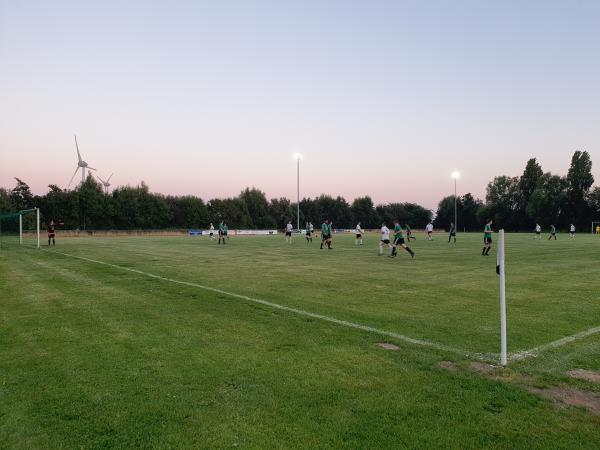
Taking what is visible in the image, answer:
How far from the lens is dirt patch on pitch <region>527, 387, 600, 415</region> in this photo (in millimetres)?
4582

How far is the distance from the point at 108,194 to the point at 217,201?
85.8 feet

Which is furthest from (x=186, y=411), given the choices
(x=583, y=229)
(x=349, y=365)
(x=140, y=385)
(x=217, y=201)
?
(x=583, y=229)

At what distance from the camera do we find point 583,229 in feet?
356

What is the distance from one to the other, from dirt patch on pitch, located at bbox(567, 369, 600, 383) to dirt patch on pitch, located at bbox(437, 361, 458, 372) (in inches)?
53.3

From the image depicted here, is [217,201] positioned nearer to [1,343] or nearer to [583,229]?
[583,229]

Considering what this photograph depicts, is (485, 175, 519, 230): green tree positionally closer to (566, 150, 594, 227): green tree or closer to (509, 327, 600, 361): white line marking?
(566, 150, 594, 227): green tree

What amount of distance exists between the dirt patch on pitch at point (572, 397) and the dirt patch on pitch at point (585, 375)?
481 millimetres

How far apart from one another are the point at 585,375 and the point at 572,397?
0.89 m

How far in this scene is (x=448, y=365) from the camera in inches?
229

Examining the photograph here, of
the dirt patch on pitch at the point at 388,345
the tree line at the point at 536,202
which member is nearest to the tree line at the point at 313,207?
the tree line at the point at 536,202

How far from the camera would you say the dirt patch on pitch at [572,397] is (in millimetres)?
4582

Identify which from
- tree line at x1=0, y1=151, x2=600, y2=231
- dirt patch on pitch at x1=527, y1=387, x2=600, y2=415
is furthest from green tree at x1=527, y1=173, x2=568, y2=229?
dirt patch on pitch at x1=527, y1=387, x2=600, y2=415

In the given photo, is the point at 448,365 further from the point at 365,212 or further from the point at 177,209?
the point at 365,212

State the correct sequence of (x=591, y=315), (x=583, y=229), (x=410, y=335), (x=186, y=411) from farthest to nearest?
(x=583, y=229), (x=591, y=315), (x=410, y=335), (x=186, y=411)
